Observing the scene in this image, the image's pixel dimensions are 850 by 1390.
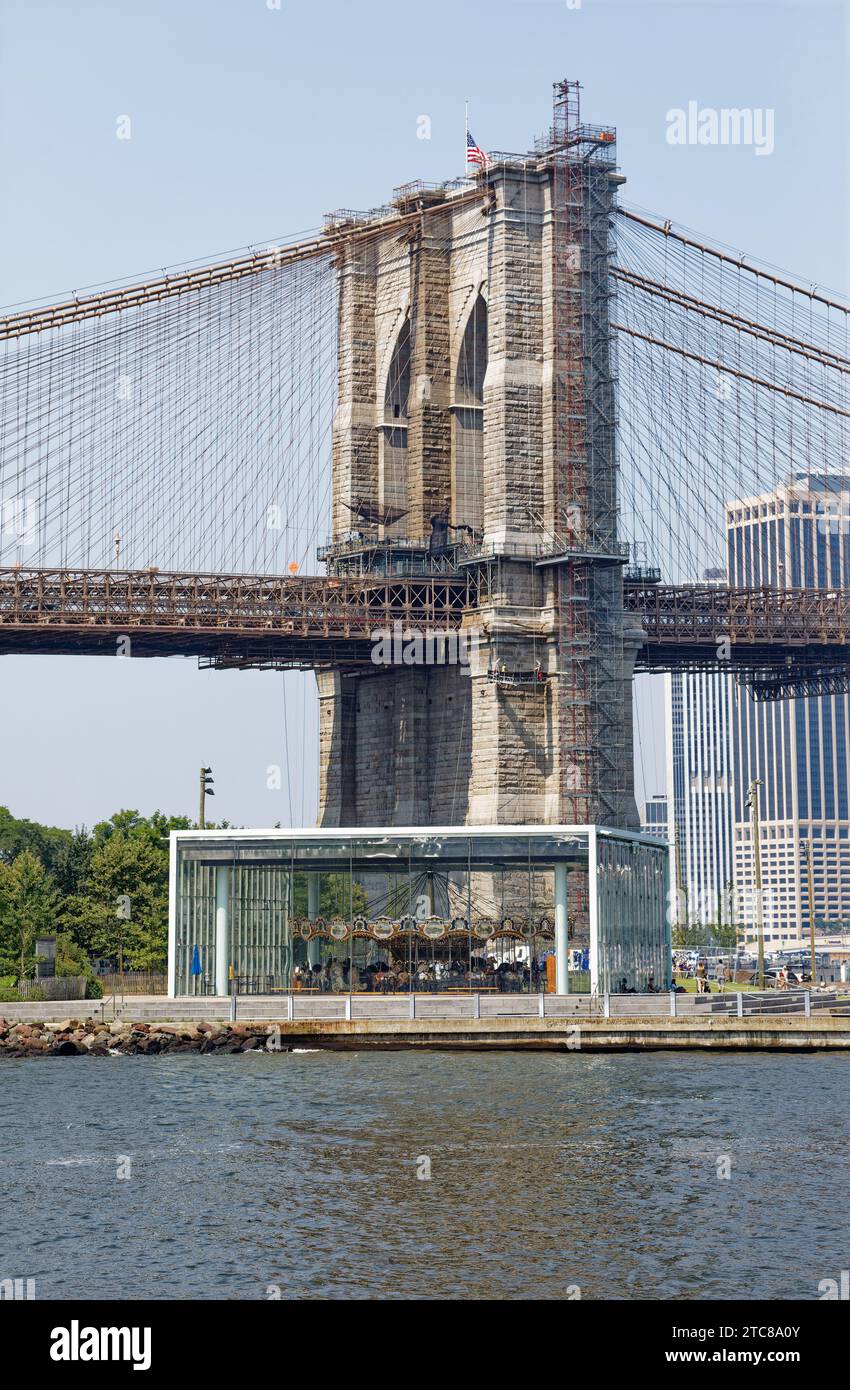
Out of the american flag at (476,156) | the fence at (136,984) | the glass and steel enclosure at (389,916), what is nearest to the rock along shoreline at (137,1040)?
the glass and steel enclosure at (389,916)

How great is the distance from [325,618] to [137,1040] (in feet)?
119

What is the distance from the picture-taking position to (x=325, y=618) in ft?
324

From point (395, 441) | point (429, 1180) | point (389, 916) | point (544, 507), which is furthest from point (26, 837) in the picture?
point (429, 1180)

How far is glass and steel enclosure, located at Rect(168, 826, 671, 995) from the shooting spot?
74500 millimetres

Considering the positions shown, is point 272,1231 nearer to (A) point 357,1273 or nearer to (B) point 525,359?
(A) point 357,1273

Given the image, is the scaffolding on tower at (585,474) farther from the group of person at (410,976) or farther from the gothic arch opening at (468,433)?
the group of person at (410,976)

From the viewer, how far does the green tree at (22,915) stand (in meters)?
90.8

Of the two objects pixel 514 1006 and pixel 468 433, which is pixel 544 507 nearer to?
pixel 468 433

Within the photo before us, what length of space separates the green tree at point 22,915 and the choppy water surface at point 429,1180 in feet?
99.8

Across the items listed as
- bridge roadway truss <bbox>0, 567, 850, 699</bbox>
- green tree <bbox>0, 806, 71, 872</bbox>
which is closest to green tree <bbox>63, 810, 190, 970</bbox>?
bridge roadway truss <bbox>0, 567, 850, 699</bbox>
